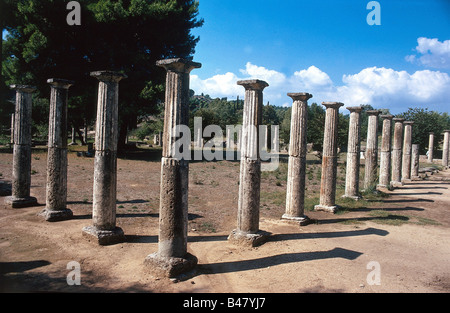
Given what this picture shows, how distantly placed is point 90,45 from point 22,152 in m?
15.0

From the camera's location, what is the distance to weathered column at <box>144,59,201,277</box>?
6.47m

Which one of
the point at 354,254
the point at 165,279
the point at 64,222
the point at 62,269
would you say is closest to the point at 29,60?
the point at 64,222

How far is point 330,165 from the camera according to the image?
12234mm

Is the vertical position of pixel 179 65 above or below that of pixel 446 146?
above

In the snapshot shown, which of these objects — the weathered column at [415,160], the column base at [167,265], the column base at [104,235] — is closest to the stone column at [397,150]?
the weathered column at [415,160]

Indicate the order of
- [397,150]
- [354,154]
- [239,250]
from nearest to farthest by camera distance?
[239,250], [354,154], [397,150]

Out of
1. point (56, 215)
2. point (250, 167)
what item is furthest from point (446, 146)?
point (56, 215)

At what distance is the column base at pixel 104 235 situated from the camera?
808 cm

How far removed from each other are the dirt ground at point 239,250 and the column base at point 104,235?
7.1 inches

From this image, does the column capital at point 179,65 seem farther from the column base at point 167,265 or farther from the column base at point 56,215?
the column base at point 56,215

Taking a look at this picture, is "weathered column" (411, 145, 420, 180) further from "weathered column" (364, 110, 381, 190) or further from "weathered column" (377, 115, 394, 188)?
"weathered column" (364, 110, 381, 190)

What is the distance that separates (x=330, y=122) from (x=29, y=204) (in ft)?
38.2

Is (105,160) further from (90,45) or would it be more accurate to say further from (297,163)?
(90,45)
